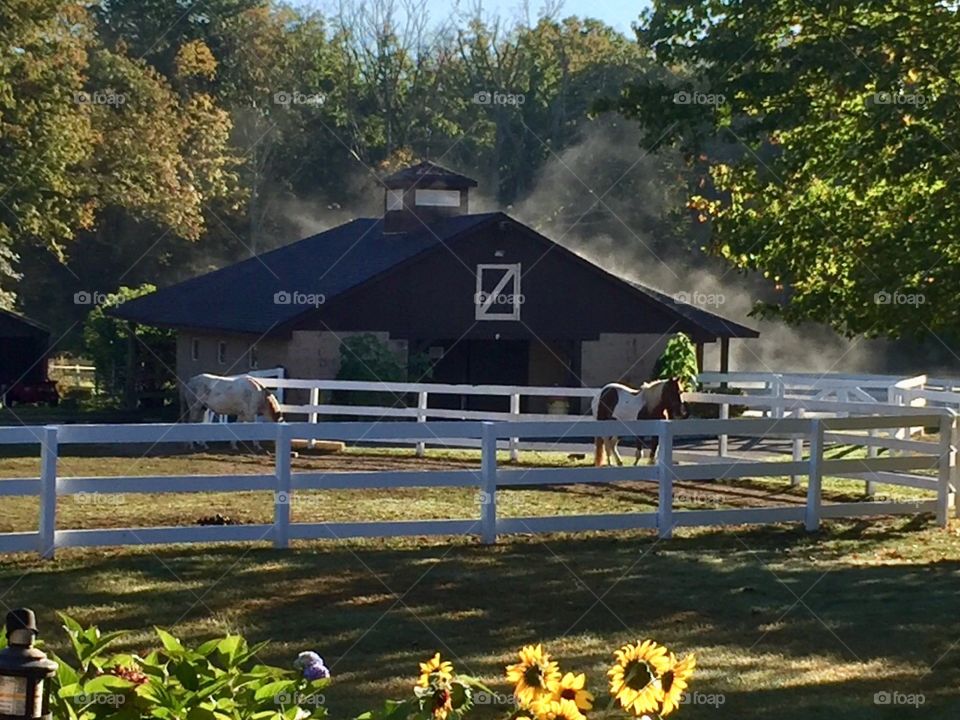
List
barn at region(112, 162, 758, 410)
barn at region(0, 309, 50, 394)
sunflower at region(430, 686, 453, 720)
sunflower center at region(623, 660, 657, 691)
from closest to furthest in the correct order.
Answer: sunflower center at region(623, 660, 657, 691) < sunflower at region(430, 686, 453, 720) < barn at region(112, 162, 758, 410) < barn at region(0, 309, 50, 394)

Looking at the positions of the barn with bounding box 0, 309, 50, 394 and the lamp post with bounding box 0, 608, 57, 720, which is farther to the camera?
the barn with bounding box 0, 309, 50, 394

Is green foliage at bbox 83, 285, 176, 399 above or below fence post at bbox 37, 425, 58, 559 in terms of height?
above

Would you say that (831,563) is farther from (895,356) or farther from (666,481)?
(895,356)

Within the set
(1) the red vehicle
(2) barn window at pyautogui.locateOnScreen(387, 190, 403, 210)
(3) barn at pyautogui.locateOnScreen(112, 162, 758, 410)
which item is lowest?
(1) the red vehicle

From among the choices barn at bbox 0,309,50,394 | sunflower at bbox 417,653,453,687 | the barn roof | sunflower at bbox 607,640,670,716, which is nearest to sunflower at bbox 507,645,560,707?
sunflower at bbox 607,640,670,716

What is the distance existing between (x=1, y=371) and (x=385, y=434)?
119 ft

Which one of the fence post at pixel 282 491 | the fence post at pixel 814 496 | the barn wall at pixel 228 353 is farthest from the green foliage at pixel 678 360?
the fence post at pixel 282 491

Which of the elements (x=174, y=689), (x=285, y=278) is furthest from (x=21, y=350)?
(x=174, y=689)

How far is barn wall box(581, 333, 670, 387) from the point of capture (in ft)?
141

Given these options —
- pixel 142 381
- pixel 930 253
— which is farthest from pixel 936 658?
pixel 142 381

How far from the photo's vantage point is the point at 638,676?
5105 mm

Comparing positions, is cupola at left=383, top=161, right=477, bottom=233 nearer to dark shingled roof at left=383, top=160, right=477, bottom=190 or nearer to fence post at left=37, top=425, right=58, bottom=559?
dark shingled roof at left=383, top=160, right=477, bottom=190

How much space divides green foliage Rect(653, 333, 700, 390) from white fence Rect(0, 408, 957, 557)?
19885 millimetres

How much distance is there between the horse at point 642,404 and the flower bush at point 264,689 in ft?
62.1
